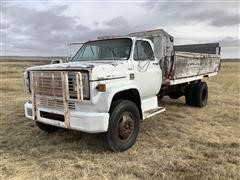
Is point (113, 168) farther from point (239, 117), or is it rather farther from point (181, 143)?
point (239, 117)

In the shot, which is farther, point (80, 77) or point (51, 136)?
point (51, 136)

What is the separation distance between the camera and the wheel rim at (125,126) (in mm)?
5355

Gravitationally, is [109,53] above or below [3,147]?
above

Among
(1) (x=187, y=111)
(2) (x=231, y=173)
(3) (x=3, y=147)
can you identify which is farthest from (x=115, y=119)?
(1) (x=187, y=111)

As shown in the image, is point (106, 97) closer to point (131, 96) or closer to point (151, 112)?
point (131, 96)

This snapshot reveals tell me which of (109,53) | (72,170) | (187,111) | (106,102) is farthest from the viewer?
(187,111)

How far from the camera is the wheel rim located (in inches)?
211

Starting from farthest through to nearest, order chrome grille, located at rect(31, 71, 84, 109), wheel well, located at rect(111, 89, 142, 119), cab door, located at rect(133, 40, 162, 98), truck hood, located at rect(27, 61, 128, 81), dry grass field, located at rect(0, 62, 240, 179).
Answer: cab door, located at rect(133, 40, 162, 98) → wheel well, located at rect(111, 89, 142, 119) → chrome grille, located at rect(31, 71, 84, 109) → truck hood, located at rect(27, 61, 128, 81) → dry grass field, located at rect(0, 62, 240, 179)

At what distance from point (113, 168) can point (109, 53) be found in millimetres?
2536

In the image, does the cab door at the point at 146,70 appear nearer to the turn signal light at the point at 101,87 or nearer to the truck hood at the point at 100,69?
the truck hood at the point at 100,69

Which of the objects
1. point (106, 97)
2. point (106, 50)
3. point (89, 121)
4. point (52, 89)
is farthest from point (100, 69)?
point (106, 50)

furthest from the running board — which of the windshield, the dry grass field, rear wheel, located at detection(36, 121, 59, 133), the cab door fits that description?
rear wheel, located at detection(36, 121, 59, 133)

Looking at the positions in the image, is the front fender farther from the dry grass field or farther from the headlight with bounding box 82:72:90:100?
the dry grass field

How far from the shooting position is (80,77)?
4703 mm
